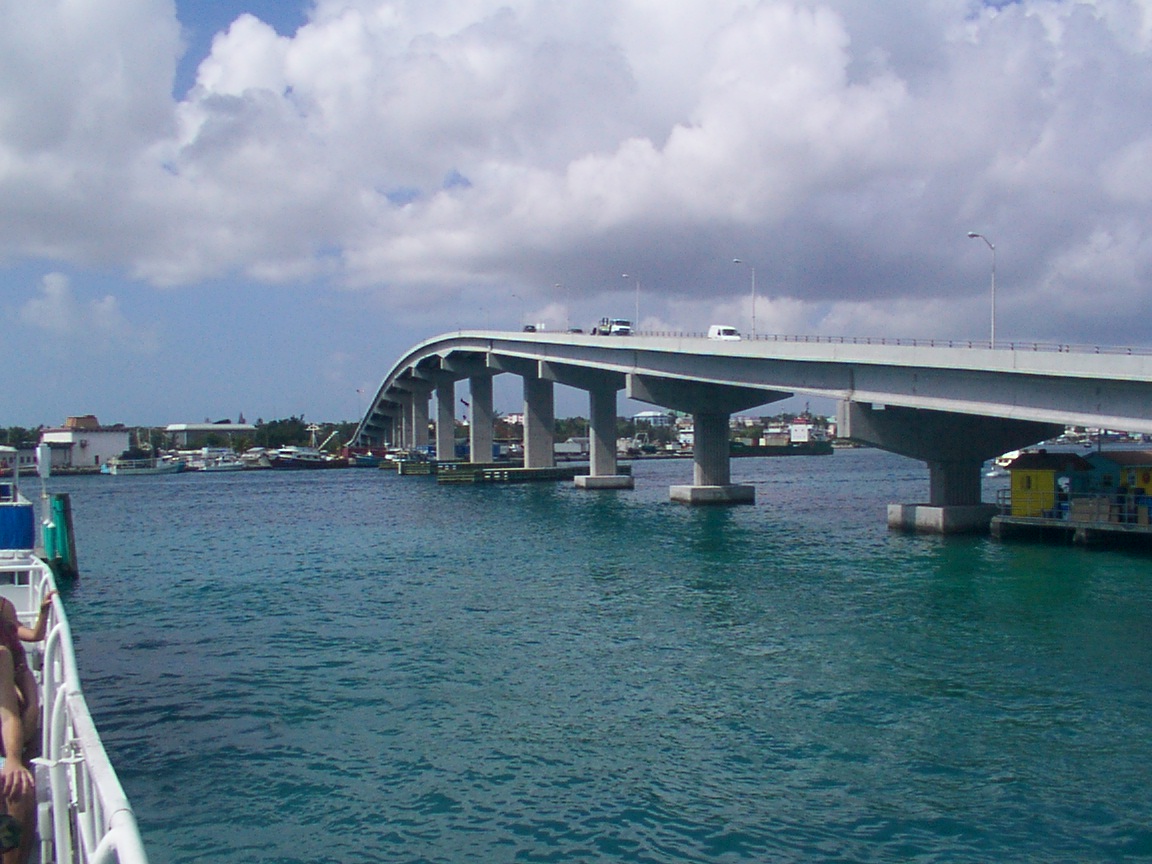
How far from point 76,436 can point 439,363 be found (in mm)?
85431

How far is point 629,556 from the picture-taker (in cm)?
4519

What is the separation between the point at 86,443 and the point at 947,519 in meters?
162

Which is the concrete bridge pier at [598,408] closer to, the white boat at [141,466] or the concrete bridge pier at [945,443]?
the concrete bridge pier at [945,443]

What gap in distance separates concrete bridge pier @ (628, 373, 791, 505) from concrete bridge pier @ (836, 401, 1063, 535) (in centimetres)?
1877

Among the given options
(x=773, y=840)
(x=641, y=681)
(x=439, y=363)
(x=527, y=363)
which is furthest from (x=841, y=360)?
(x=439, y=363)

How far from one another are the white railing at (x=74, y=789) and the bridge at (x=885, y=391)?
Result: 34724 mm

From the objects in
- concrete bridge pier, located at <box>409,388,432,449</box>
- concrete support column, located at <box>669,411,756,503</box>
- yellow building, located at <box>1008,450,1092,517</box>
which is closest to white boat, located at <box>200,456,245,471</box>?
concrete bridge pier, located at <box>409,388,432,449</box>

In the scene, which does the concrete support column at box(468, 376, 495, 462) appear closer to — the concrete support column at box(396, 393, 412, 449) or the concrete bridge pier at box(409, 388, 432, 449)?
the concrete bridge pier at box(409, 388, 432, 449)

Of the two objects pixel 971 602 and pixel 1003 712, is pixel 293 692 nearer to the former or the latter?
pixel 1003 712

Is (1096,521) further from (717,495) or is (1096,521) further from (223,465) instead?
(223,465)

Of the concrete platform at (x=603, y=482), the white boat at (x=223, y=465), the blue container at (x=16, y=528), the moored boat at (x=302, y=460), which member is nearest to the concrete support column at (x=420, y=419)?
the moored boat at (x=302, y=460)

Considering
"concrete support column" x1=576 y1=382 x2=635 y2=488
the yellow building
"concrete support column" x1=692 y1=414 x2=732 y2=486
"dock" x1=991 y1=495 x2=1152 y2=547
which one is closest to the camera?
"dock" x1=991 y1=495 x2=1152 y2=547

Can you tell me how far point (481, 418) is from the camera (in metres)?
118

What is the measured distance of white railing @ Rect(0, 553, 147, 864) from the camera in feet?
18.2
